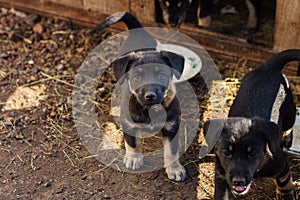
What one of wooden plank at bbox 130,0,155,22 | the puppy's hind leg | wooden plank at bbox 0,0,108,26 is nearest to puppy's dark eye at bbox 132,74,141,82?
the puppy's hind leg

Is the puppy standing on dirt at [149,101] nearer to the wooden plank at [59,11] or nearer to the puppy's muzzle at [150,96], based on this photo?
the puppy's muzzle at [150,96]

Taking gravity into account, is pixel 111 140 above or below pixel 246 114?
below

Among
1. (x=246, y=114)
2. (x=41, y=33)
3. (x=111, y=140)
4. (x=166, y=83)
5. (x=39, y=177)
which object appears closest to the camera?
(x=246, y=114)

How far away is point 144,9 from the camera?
22.1 feet

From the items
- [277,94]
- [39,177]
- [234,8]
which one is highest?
[277,94]

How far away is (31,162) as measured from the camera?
5297mm

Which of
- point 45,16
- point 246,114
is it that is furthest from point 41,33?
point 246,114

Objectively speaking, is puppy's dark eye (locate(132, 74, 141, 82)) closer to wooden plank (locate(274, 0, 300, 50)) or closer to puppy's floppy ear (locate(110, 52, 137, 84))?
puppy's floppy ear (locate(110, 52, 137, 84))

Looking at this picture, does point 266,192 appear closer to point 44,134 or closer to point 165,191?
point 165,191

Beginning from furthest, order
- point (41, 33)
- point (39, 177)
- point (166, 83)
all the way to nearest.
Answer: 1. point (41, 33)
2. point (39, 177)
3. point (166, 83)

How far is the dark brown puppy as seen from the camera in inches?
186

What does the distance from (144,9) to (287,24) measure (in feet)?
5.39

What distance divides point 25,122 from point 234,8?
3.15 meters

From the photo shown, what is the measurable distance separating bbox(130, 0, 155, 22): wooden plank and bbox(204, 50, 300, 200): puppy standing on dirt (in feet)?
7.24
